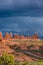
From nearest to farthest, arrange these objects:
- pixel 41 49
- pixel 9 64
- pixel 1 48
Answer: pixel 9 64, pixel 1 48, pixel 41 49

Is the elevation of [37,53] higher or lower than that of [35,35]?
lower

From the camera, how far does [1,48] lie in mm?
85438

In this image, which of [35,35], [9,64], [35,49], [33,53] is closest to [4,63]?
[9,64]

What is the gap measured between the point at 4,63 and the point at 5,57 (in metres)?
1.87

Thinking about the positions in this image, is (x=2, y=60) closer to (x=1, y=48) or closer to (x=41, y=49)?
(x=1, y=48)

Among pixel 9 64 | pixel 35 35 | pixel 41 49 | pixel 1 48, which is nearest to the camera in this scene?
pixel 9 64

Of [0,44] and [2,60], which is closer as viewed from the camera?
[2,60]

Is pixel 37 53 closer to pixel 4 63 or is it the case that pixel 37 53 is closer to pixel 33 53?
pixel 33 53

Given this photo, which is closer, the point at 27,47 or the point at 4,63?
the point at 4,63

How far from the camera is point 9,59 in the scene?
5081 centimetres

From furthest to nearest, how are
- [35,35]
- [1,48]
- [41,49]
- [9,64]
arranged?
[35,35], [41,49], [1,48], [9,64]

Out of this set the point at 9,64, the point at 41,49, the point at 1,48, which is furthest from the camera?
the point at 41,49

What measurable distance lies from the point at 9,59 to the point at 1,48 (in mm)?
34863

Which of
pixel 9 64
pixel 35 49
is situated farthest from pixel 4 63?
pixel 35 49
